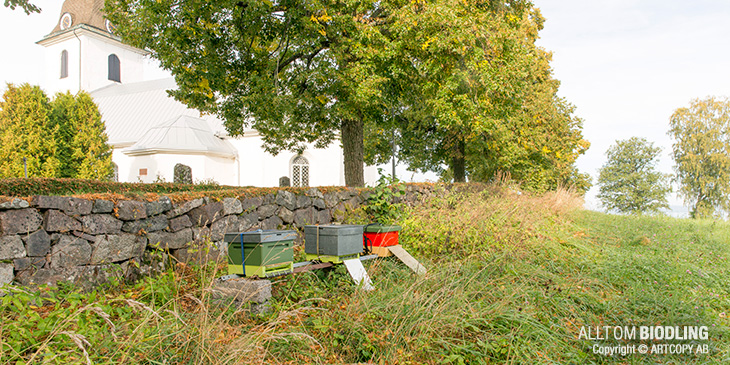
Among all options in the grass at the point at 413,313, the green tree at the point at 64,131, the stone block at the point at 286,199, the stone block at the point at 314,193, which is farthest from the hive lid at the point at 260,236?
the green tree at the point at 64,131

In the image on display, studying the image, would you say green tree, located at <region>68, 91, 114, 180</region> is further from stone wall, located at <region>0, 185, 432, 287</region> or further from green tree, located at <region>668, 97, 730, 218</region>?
green tree, located at <region>668, 97, 730, 218</region>

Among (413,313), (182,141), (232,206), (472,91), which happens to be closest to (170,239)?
(232,206)

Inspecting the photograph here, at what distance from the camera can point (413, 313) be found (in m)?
3.50

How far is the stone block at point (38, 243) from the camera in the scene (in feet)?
11.9

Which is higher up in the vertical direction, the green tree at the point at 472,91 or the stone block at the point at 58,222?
the green tree at the point at 472,91

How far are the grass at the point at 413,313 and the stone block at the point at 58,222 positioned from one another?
0.56 m

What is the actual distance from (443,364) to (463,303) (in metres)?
0.76

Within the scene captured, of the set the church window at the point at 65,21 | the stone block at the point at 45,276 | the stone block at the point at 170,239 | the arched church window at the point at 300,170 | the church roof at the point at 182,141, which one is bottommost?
the stone block at the point at 45,276

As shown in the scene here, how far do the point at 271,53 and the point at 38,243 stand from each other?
862 cm

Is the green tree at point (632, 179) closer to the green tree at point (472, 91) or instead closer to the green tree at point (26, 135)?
the green tree at point (472, 91)

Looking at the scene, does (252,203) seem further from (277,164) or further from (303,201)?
(277,164)

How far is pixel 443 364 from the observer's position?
10.0 ft

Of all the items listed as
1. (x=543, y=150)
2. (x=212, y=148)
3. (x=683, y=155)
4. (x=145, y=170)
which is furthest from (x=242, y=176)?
(x=683, y=155)

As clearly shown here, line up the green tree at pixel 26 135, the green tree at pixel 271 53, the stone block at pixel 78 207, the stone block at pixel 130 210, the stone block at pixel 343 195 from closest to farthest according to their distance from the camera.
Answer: the stone block at pixel 78 207 < the stone block at pixel 130 210 < the stone block at pixel 343 195 < the green tree at pixel 271 53 < the green tree at pixel 26 135
